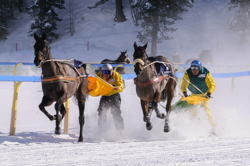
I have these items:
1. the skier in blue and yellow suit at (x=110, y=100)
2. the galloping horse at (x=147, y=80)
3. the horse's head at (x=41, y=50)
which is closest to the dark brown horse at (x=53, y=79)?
the horse's head at (x=41, y=50)

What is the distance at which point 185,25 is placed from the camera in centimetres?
3981

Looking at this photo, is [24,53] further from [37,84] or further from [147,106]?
[147,106]

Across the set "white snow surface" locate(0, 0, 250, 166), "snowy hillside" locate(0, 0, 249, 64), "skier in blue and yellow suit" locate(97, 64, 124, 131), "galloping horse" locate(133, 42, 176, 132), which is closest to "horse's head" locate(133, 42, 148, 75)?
"galloping horse" locate(133, 42, 176, 132)

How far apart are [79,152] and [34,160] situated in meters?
0.76

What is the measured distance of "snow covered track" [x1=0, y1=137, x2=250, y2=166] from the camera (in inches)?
177

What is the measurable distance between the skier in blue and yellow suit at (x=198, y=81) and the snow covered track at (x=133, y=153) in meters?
1.80

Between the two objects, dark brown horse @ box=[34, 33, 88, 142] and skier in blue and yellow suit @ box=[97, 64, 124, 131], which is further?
skier in blue and yellow suit @ box=[97, 64, 124, 131]

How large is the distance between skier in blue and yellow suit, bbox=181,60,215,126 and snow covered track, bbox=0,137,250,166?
1.80m

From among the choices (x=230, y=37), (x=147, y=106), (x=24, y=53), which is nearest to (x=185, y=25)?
(x=230, y=37)

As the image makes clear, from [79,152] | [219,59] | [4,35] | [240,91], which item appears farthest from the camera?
[4,35]

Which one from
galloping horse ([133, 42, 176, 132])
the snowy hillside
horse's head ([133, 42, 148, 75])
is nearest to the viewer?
horse's head ([133, 42, 148, 75])

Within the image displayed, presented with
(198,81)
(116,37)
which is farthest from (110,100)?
(116,37)

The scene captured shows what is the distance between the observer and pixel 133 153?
16.7 ft

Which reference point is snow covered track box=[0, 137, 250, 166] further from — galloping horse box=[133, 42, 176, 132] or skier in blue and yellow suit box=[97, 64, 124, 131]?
skier in blue and yellow suit box=[97, 64, 124, 131]
